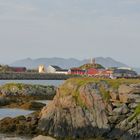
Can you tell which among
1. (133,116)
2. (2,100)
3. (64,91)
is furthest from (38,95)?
(133,116)

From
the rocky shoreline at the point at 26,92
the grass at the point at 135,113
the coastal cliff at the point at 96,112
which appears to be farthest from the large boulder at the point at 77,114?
the rocky shoreline at the point at 26,92

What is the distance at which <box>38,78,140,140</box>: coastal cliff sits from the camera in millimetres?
49031

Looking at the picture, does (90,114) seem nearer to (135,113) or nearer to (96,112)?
(96,112)

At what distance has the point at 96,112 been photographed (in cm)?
5047

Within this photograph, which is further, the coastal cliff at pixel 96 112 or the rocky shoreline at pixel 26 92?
the rocky shoreline at pixel 26 92

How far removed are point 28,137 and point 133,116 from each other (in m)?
9.83

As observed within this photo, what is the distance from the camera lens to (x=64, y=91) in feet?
178

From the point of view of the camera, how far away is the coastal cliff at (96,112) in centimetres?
4903

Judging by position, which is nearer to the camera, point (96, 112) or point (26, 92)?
point (96, 112)

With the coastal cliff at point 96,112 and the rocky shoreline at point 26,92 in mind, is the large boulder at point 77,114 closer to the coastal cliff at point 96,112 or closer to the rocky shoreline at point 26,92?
the coastal cliff at point 96,112

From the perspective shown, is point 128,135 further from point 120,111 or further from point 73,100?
point 73,100

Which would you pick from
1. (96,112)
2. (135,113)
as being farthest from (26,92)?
(135,113)

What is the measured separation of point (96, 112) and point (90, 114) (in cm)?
60

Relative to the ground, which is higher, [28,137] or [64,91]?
[64,91]
